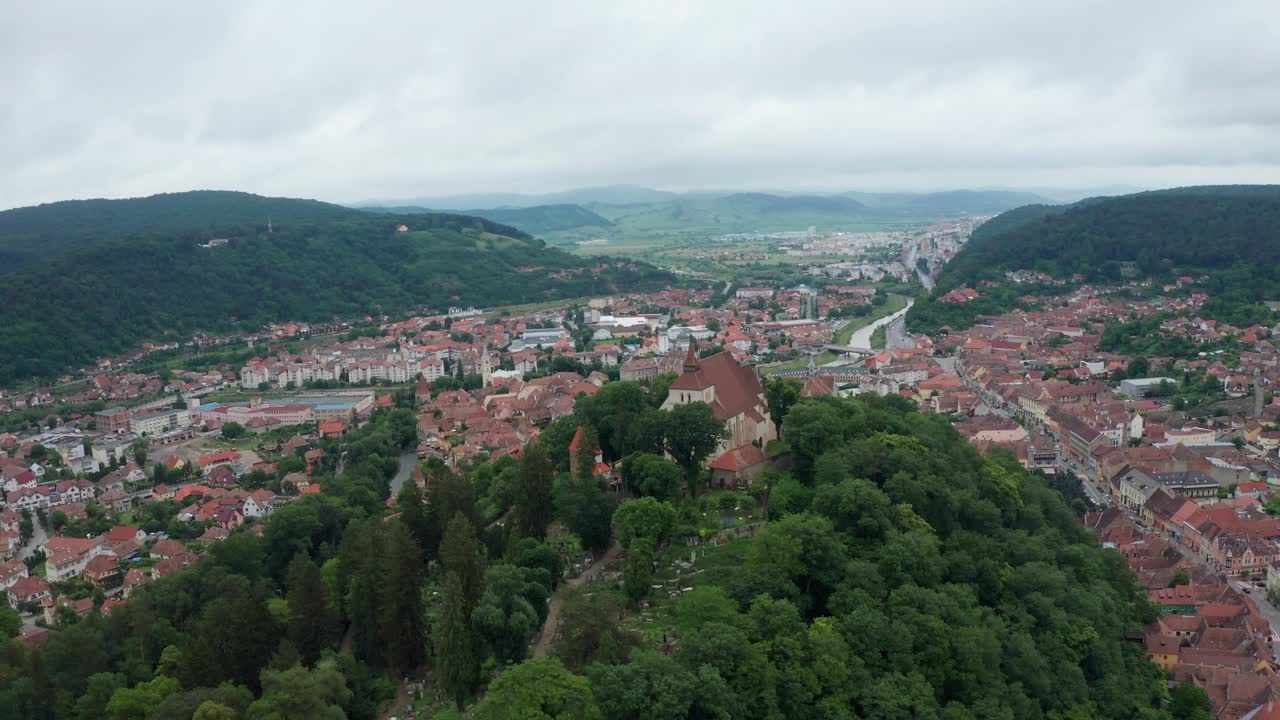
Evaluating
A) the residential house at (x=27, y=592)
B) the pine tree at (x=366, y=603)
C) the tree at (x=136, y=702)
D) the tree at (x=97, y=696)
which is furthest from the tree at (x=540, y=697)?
the residential house at (x=27, y=592)

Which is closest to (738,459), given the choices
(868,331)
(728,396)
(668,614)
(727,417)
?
(727,417)

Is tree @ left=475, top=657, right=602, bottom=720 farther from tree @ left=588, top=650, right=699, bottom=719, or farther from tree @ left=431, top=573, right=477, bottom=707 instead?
tree @ left=431, top=573, right=477, bottom=707

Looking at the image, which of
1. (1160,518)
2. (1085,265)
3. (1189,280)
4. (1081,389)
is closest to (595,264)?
(1085,265)

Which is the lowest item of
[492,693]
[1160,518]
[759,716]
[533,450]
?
[1160,518]

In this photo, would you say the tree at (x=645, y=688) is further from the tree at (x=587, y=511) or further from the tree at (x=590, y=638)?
the tree at (x=587, y=511)

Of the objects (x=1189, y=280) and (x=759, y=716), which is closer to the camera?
(x=759, y=716)

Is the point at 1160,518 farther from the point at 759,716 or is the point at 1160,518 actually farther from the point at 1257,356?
the point at 1257,356
